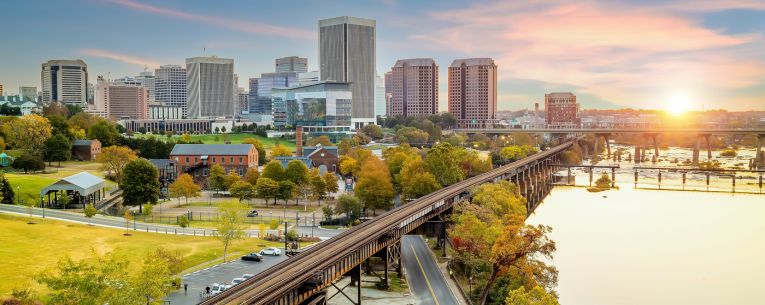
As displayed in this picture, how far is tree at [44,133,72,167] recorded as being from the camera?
8244cm

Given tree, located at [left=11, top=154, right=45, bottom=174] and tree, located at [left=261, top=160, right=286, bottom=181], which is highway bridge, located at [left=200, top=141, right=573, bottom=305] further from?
tree, located at [left=11, top=154, right=45, bottom=174]

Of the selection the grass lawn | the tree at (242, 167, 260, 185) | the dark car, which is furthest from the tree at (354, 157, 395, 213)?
the dark car

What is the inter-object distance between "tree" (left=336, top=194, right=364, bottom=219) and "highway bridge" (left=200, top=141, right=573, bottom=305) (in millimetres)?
7659

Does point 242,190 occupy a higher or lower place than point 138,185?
lower

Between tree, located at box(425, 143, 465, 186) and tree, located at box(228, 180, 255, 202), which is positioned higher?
tree, located at box(425, 143, 465, 186)

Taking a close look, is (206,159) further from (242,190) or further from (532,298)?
(532,298)

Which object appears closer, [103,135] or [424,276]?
[424,276]

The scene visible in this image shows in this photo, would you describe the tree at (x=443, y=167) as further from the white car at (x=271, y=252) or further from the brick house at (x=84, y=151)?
the brick house at (x=84, y=151)

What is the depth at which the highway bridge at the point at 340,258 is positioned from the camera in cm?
2722

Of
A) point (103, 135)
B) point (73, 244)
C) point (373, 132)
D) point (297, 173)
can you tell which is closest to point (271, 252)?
point (73, 244)

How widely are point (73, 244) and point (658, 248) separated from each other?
4767 centimetres

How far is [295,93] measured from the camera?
170m

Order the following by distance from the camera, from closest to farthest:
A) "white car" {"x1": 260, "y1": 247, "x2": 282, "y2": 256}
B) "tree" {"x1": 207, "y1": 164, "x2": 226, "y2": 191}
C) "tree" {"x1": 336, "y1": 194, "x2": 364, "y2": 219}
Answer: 1. "white car" {"x1": 260, "y1": 247, "x2": 282, "y2": 256}
2. "tree" {"x1": 336, "y1": 194, "x2": 364, "y2": 219}
3. "tree" {"x1": 207, "y1": 164, "x2": 226, "y2": 191}

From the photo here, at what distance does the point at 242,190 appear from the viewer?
71.2 meters
